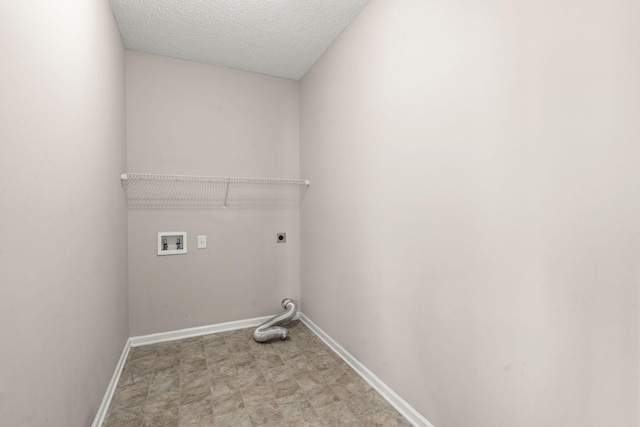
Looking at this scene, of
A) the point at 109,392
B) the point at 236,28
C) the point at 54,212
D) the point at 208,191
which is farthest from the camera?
the point at 208,191

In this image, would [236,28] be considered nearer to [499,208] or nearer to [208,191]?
[208,191]

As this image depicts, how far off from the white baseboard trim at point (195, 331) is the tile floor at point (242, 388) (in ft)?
0.24

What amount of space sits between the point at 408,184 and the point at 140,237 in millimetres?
2350

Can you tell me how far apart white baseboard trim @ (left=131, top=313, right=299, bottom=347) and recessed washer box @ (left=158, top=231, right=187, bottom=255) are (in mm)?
737

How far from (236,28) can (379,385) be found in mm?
2787

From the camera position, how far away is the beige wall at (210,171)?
8.89 ft

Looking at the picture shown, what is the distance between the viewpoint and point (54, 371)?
114 centimetres

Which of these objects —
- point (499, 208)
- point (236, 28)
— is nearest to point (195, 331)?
point (236, 28)

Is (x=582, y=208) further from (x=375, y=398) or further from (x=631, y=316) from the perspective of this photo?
(x=375, y=398)

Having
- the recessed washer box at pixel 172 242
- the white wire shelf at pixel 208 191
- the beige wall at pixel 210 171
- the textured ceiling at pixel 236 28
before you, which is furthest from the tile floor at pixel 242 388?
the textured ceiling at pixel 236 28

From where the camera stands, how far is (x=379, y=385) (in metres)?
2.01

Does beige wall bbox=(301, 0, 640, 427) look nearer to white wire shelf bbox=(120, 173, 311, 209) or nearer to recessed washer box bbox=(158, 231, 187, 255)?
white wire shelf bbox=(120, 173, 311, 209)

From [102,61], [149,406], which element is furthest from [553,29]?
[149,406]

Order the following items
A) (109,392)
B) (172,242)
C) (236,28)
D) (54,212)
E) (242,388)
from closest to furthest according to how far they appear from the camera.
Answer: (54,212) → (109,392) → (242,388) → (236,28) → (172,242)
